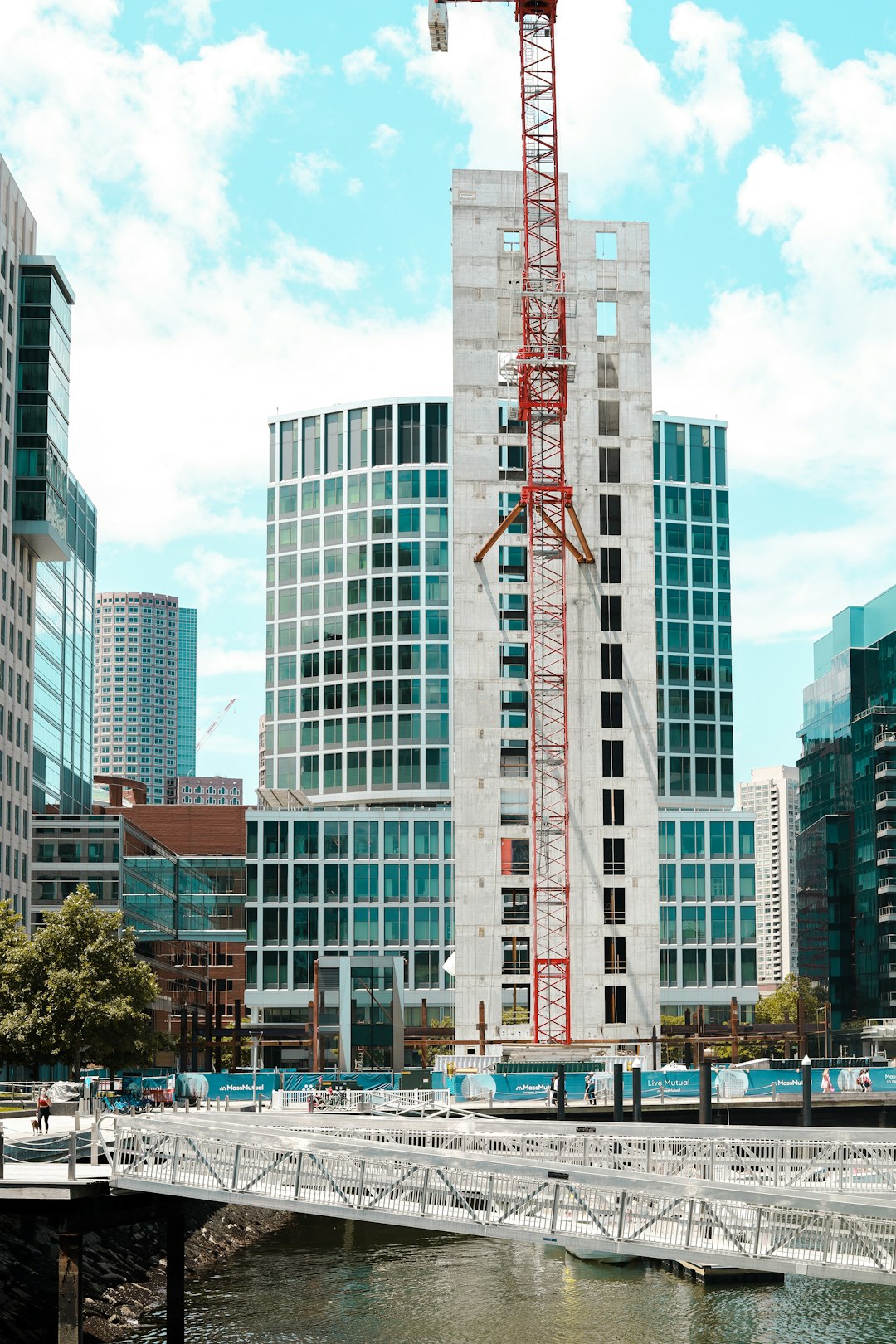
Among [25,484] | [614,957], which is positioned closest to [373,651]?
[25,484]

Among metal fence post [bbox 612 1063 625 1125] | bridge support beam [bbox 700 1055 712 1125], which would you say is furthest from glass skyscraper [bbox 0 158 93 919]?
bridge support beam [bbox 700 1055 712 1125]

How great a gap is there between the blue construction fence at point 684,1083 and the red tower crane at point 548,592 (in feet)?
89.5

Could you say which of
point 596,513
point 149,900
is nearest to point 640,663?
point 596,513

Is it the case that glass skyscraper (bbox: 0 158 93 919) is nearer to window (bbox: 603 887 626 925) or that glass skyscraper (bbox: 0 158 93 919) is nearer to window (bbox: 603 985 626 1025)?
window (bbox: 603 887 626 925)

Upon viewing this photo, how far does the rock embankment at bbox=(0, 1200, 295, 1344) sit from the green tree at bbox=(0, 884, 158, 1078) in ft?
54.5

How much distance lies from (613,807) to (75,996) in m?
44.3

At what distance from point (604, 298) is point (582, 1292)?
247 feet

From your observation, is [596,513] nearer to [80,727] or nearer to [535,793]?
[535,793]

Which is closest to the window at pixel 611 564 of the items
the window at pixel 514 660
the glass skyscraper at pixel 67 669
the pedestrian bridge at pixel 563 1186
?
the window at pixel 514 660

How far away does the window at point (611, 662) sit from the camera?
109688 mm

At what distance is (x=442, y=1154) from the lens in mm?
36750

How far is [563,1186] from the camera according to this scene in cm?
3609

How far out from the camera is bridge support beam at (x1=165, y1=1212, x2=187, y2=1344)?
42.6m

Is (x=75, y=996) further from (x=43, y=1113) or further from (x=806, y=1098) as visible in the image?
(x=806, y=1098)
